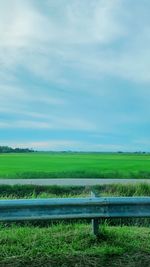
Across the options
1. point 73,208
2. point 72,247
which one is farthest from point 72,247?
point 73,208

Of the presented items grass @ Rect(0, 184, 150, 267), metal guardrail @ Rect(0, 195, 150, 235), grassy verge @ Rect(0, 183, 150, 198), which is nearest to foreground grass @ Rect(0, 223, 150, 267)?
grass @ Rect(0, 184, 150, 267)

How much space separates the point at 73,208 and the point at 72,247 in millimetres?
563

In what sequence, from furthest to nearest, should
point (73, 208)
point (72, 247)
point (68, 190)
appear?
1. point (68, 190)
2. point (73, 208)
3. point (72, 247)

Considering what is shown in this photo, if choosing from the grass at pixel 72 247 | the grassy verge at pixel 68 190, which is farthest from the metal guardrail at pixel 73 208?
the grassy verge at pixel 68 190

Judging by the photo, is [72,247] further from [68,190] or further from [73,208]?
[68,190]

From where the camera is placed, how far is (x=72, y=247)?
7.42 metres

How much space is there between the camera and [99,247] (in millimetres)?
7438

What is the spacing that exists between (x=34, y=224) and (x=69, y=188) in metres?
10.8

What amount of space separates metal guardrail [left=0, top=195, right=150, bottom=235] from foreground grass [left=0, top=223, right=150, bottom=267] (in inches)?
14.5

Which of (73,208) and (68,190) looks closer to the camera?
(73,208)

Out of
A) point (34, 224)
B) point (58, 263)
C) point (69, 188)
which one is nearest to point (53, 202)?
point (58, 263)

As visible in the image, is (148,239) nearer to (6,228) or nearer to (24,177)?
(6,228)

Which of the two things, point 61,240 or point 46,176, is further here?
point 46,176

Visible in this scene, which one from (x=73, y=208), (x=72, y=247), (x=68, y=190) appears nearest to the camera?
(x=72, y=247)
